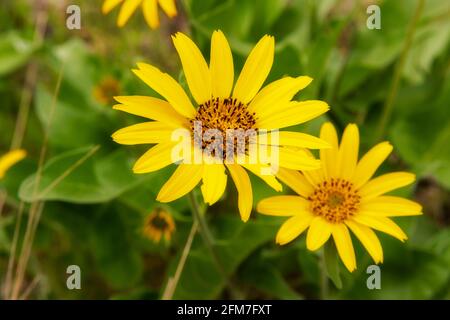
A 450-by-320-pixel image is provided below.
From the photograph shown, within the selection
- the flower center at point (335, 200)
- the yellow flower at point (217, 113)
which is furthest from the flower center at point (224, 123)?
the flower center at point (335, 200)

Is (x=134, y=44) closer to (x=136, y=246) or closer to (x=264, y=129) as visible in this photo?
(x=136, y=246)

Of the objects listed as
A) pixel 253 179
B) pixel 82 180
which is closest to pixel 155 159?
pixel 82 180

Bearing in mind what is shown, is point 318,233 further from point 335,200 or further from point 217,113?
point 217,113

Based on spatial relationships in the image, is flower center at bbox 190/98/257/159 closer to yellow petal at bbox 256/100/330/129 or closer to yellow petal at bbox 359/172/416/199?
yellow petal at bbox 256/100/330/129

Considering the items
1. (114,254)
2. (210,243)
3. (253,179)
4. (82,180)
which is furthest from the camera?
(114,254)

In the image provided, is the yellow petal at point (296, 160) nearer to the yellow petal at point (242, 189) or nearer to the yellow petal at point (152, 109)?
the yellow petal at point (242, 189)
